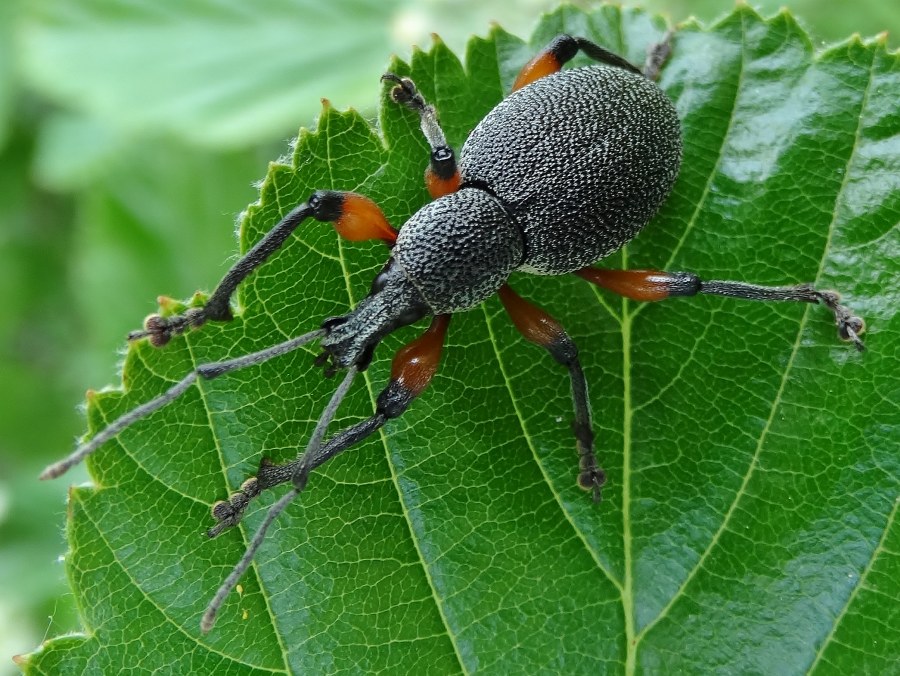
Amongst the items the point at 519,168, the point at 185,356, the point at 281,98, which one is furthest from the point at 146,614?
the point at 281,98

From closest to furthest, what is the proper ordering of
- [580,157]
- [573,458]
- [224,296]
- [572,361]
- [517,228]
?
1. [224,296]
2. [573,458]
3. [572,361]
4. [580,157]
5. [517,228]

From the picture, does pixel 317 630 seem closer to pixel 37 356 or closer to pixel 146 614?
pixel 146 614

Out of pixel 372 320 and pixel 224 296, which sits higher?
pixel 224 296

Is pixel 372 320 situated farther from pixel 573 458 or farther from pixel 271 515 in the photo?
pixel 573 458

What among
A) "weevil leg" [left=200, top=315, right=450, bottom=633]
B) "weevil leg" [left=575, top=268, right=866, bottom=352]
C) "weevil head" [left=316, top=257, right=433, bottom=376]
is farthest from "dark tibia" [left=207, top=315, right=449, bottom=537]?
"weevil leg" [left=575, top=268, right=866, bottom=352]

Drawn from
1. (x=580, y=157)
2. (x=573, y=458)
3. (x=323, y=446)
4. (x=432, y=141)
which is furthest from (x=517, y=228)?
(x=323, y=446)

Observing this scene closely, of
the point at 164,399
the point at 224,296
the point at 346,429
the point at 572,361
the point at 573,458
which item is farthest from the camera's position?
the point at 572,361

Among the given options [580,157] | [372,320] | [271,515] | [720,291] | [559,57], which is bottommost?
[720,291]
